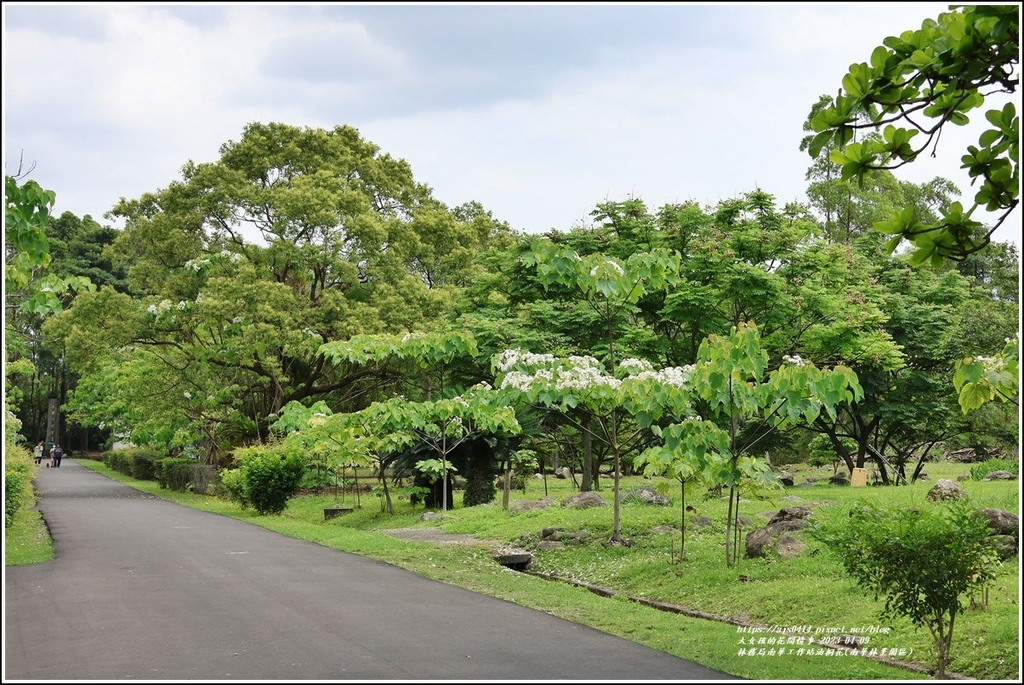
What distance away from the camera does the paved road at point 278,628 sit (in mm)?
6246

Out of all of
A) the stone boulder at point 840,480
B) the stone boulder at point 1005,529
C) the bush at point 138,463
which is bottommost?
the bush at point 138,463

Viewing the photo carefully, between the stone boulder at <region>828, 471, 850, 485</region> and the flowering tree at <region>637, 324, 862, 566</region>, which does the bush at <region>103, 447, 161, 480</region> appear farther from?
the flowering tree at <region>637, 324, 862, 566</region>

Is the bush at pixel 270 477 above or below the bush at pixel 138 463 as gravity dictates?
above

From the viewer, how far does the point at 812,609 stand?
8.05 metres

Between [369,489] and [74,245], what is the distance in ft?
112

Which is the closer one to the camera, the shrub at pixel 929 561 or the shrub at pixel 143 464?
the shrub at pixel 929 561

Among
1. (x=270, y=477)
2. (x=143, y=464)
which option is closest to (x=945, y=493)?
(x=270, y=477)

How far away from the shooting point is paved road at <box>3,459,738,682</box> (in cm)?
625

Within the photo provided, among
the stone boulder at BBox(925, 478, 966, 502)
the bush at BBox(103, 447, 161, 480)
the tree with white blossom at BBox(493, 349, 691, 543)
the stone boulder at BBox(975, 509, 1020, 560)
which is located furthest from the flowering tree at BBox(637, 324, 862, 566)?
the bush at BBox(103, 447, 161, 480)

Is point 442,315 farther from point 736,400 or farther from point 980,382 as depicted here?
point 980,382

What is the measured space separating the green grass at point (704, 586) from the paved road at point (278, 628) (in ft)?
1.55

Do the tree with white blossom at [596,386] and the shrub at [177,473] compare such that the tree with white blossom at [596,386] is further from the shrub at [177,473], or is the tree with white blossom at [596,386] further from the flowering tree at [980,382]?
the shrub at [177,473]

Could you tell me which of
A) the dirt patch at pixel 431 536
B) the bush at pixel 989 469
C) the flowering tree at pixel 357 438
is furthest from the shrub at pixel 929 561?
the bush at pixel 989 469

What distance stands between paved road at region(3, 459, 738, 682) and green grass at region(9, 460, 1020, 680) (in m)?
0.47
